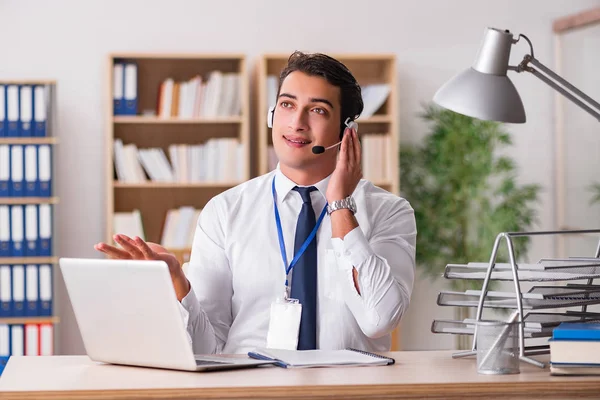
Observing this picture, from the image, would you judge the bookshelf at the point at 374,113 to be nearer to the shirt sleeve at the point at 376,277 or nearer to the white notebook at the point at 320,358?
the shirt sleeve at the point at 376,277

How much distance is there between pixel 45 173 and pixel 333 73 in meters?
3.03

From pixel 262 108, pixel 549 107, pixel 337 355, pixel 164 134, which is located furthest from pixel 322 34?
pixel 337 355

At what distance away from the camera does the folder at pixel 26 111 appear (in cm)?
499

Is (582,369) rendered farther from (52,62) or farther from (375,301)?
(52,62)

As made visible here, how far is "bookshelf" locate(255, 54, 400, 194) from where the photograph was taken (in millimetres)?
5215

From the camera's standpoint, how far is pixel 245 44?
18.1ft

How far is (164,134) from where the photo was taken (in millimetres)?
5383

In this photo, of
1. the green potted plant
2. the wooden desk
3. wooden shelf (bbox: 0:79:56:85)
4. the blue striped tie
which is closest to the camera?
the wooden desk

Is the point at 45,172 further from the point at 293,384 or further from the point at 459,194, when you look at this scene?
the point at 293,384

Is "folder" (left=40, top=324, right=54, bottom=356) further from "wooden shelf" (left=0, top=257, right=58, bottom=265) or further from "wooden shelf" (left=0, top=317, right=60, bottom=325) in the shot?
"wooden shelf" (left=0, top=257, right=58, bottom=265)

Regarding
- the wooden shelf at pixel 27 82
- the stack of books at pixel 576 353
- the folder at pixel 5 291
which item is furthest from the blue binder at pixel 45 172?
the stack of books at pixel 576 353

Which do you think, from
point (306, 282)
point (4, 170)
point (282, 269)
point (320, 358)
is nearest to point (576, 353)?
point (320, 358)

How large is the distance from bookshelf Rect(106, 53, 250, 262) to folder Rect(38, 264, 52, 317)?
402 mm

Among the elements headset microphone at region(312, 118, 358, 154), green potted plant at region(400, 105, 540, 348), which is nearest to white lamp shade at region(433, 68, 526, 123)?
headset microphone at region(312, 118, 358, 154)
